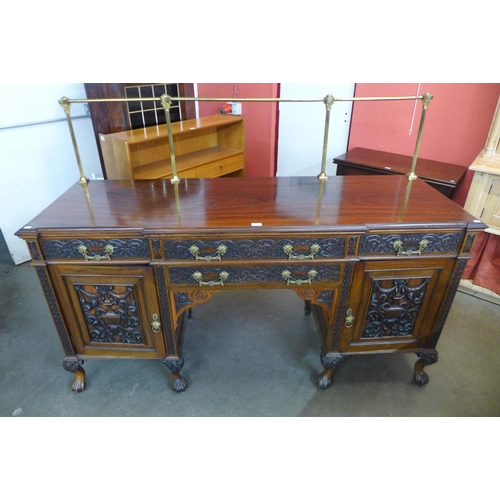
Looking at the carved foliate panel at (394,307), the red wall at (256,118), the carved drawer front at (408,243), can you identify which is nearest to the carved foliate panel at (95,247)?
the carved drawer front at (408,243)

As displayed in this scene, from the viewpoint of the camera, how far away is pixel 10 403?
5.39 feet

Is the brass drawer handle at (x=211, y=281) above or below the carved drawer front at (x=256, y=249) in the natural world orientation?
below

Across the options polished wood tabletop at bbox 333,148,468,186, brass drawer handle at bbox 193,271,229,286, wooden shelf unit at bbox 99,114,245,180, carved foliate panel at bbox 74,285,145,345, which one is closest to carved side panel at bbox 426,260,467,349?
brass drawer handle at bbox 193,271,229,286

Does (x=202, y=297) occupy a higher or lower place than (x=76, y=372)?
higher

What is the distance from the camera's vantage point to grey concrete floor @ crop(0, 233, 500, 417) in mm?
1643

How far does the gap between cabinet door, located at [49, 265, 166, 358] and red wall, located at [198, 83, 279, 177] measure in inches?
98.5

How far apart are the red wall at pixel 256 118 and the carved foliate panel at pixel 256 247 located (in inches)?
95.0

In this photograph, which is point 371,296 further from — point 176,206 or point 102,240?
point 102,240

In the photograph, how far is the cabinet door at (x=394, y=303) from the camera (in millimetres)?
1415

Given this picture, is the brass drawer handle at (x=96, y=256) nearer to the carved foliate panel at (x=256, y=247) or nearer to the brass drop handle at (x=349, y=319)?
the carved foliate panel at (x=256, y=247)

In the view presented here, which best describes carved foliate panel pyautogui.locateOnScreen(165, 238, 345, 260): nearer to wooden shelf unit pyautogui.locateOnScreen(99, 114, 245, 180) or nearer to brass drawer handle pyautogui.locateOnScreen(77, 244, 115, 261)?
brass drawer handle pyautogui.locateOnScreen(77, 244, 115, 261)

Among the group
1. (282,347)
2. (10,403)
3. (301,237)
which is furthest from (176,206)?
(10,403)

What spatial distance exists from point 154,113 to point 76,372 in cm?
217

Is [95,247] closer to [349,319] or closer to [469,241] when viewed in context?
[349,319]
